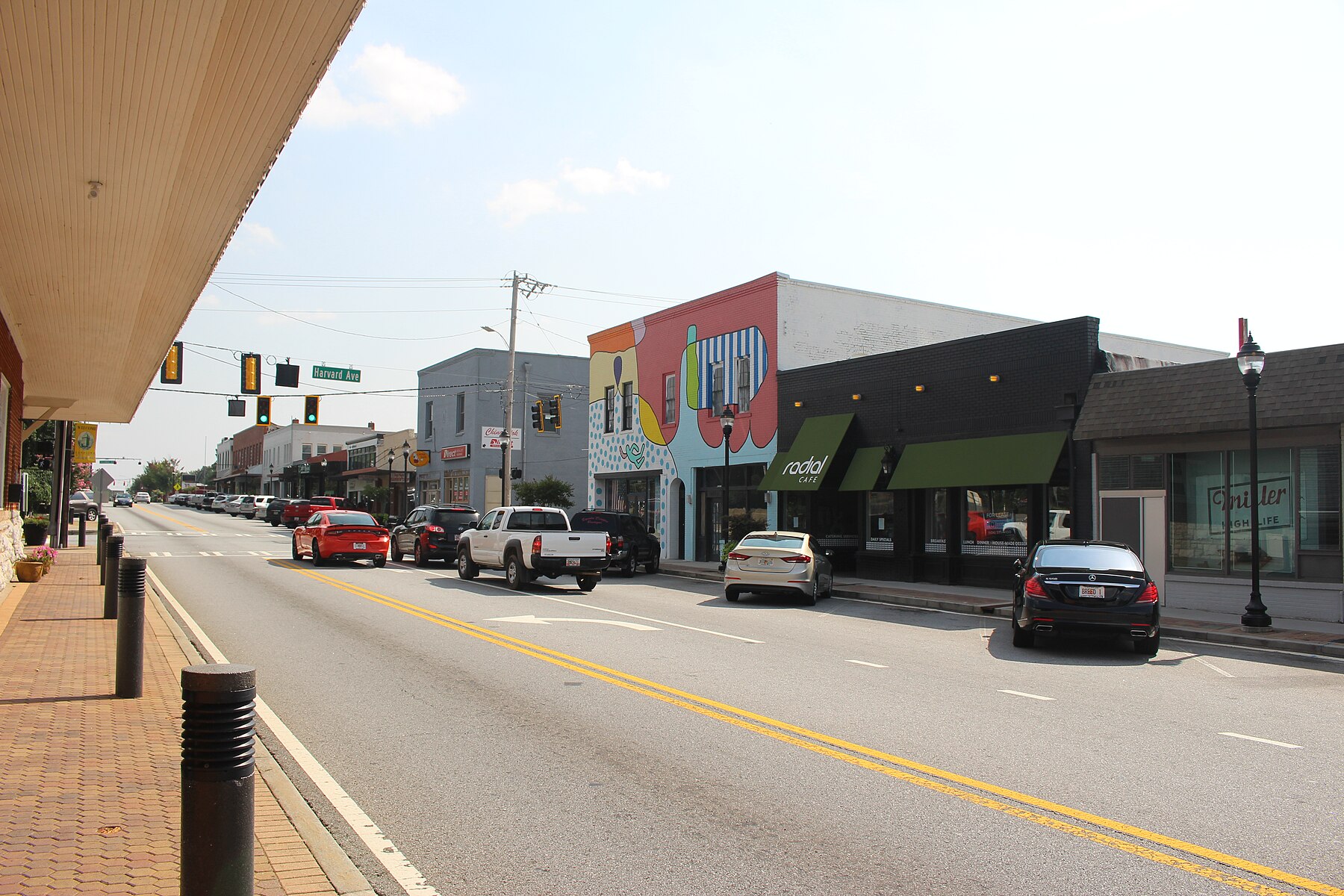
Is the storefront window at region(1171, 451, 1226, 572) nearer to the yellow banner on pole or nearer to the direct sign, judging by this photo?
the direct sign

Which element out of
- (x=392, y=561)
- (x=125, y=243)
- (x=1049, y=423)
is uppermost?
(x=125, y=243)

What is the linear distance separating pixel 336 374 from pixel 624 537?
1248 cm

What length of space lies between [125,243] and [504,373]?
40.2 metres

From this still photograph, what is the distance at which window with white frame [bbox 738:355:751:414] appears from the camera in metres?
30.1

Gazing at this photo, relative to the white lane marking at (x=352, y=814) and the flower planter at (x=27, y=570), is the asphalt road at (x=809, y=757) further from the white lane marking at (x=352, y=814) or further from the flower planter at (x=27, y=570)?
the flower planter at (x=27, y=570)

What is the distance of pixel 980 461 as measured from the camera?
71.8ft

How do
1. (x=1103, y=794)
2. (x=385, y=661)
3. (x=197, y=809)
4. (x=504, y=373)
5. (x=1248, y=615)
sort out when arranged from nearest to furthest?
(x=197, y=809) → (x=1103, y=794) → (x=385, y=661) → (x=1248, y=615) → (x=504, y=373)

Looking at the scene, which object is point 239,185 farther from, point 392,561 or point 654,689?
point 392,561

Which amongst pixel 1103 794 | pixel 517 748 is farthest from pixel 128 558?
pixel 1103 794

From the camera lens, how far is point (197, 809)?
3.83 m

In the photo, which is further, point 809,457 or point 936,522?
point 809,457

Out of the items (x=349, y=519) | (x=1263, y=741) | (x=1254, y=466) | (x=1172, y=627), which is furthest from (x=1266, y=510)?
(x=349, y=519)

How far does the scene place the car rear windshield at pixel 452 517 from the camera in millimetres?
27672

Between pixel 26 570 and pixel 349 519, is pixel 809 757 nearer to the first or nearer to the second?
A: pixel 26 570
